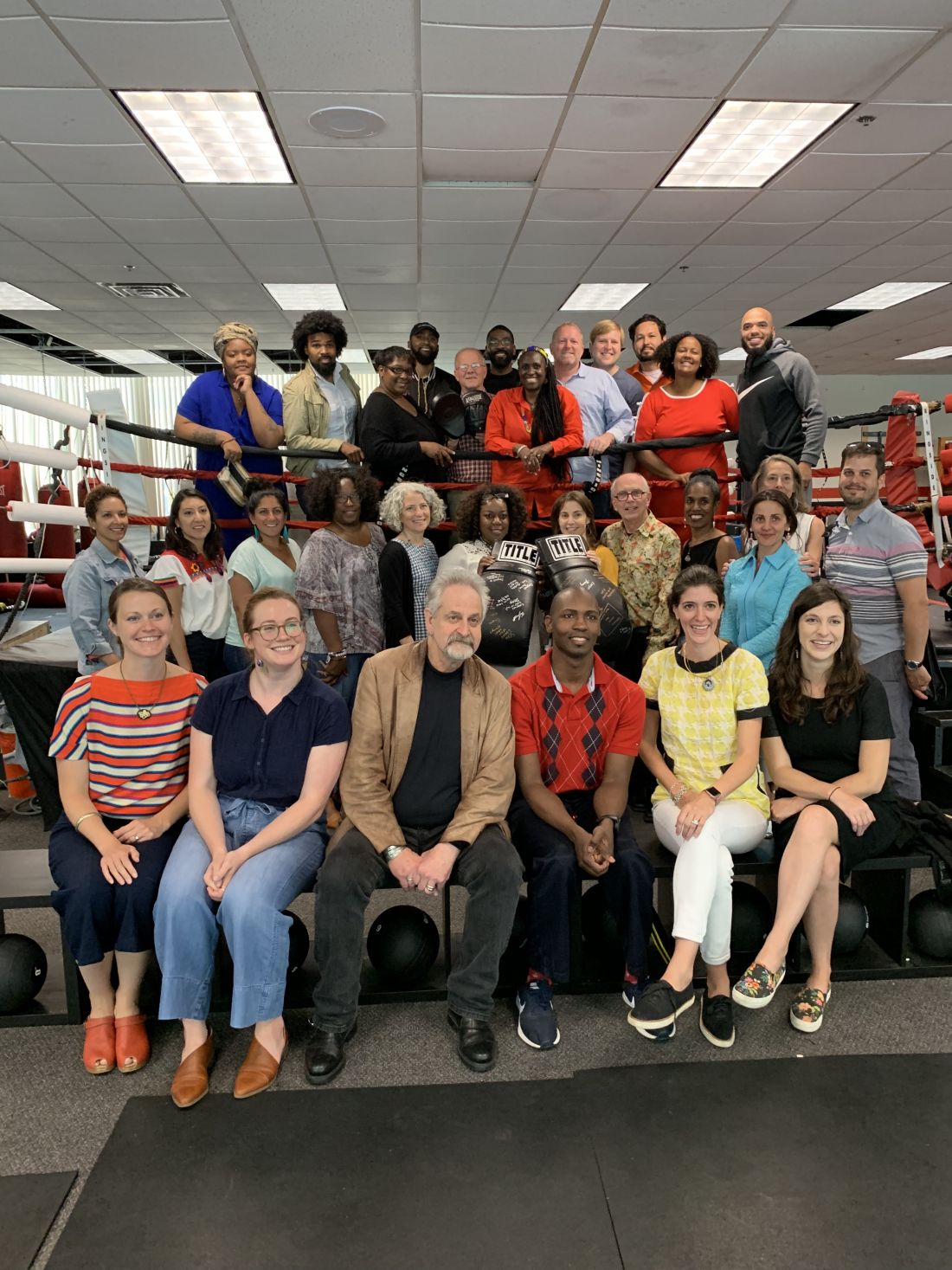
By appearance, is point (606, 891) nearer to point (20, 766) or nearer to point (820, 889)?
point (820, 889)

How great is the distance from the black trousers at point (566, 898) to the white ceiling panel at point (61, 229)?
5966 mm

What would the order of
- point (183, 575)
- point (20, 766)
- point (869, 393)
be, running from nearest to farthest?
point (183, 575) → point (20, 766) → point (869, 393)

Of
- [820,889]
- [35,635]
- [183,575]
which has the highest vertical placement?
[183,575]

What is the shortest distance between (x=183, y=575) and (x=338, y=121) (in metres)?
2.96

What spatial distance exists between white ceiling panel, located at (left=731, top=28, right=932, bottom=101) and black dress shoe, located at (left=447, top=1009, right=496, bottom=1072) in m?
4.28

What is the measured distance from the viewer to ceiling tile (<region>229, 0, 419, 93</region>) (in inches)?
138

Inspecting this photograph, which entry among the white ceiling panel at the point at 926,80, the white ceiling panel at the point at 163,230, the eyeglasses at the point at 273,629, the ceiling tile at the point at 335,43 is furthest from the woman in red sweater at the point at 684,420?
the white ceiling panel at the point at 163,230

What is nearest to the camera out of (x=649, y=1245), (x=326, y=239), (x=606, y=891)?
(x=649, y=1245)

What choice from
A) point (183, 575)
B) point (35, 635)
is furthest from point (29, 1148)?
point (35, 635)

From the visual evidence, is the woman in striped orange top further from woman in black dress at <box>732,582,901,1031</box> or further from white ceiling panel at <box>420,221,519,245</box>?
white ceiling panel at <box>420,221,519,245</box>

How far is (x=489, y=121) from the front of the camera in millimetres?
4500

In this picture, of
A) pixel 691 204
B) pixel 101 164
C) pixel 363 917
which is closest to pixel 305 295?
pixel 101 164

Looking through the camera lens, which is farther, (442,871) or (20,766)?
(20,766)

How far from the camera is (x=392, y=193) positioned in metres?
5.49
